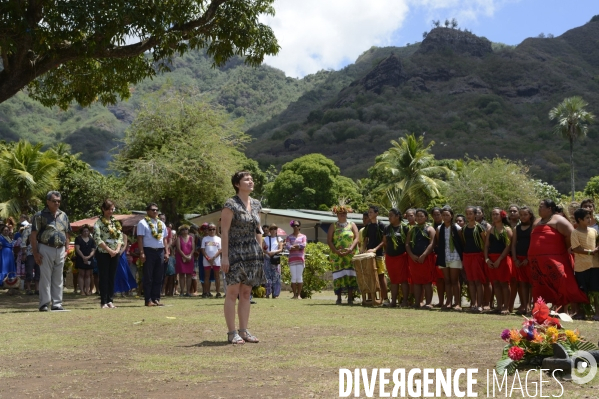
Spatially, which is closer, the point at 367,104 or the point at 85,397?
the point at 85,397

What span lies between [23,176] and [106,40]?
22.8 metres

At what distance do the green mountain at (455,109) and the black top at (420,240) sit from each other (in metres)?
92.2

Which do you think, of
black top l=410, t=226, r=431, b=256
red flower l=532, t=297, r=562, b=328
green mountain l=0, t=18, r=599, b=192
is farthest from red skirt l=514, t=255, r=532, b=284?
green mountain l=0, t=18, r=599, b=192

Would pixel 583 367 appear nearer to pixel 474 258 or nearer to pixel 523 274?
pixel 523 274

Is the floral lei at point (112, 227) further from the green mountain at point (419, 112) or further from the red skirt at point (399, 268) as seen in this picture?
the green mountain at point (419, 112)

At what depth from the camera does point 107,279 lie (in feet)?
47.7

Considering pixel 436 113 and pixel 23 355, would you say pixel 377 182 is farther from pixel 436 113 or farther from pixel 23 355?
pixel 436 113

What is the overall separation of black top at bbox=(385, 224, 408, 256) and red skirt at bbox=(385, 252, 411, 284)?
10 cm

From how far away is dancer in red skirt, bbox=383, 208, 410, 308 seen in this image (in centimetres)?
1497

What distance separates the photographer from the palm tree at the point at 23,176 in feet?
115

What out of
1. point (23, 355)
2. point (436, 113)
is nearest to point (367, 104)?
point (436, 113)

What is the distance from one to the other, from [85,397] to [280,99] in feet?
635

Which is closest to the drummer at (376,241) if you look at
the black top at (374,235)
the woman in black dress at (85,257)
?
the black top at (374,235)

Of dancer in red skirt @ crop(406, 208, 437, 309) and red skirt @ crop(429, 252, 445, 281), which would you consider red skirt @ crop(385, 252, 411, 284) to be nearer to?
dancer in red skirt @ crop(406, 208, 437, 309)
